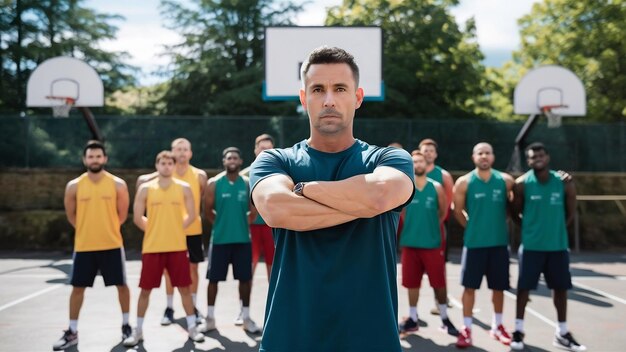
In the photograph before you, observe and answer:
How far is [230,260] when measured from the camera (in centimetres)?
615

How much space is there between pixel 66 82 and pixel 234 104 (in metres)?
9.63

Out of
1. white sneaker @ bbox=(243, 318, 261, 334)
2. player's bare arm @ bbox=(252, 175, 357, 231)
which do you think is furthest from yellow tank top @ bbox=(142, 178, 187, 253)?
player's bare arm @ bbox=(252, 175, 357, 231)

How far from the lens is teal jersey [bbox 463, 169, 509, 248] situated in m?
5.63

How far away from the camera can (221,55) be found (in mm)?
23547

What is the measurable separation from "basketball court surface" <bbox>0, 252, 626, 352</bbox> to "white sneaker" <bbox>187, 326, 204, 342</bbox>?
0.19 feet

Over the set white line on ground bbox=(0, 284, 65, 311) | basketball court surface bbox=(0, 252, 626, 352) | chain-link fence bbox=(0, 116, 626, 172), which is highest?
chain-link fence bbox=(0, 116, 626, 172)

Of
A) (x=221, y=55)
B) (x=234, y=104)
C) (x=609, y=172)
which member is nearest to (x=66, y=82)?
(x=234, y=104)

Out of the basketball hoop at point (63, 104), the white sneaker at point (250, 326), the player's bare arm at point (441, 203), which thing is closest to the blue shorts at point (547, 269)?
the player's bare arm at point (441, 203)

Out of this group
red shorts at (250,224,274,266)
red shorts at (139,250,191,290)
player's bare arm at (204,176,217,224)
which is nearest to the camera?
red shorts at (139,250,191,290)

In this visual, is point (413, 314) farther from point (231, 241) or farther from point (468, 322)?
point (231, 241)

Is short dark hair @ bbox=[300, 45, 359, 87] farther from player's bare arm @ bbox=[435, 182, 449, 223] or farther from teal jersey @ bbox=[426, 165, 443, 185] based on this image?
teal jersey @ bbox=[426, 165, 443, 185]

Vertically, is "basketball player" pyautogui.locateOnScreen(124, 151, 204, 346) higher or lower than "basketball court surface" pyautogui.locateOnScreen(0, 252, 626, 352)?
higher

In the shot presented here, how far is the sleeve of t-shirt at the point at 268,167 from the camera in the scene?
7.01ft

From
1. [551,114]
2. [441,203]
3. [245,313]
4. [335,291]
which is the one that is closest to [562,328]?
[441,203]
